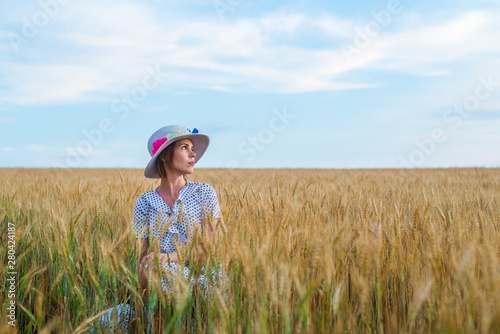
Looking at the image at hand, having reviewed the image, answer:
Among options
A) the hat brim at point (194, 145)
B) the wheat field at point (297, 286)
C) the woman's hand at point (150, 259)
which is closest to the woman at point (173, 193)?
the hat brim at point (194, 145)

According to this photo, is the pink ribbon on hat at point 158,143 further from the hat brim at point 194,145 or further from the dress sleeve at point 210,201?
the dress sleeve at point 210,201

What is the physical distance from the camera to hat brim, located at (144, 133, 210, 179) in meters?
2.57

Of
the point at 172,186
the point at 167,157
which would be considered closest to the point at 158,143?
the point at 167,157

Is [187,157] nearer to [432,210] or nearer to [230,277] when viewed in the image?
[230,277]

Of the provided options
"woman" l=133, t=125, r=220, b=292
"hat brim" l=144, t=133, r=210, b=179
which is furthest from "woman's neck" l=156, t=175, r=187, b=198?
"hat brim" l=144, t=133, r=210, b=179

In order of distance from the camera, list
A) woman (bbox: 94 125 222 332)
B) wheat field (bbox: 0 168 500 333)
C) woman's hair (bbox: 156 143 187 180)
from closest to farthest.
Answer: wheat field (bbox: 0 168 500 333) < woman (bbox: 94 125 222 332) < woman's hair (bbox: 156 143 187 180)

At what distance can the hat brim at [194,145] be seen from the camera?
2566mm

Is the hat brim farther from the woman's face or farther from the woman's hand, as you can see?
the woman's hand

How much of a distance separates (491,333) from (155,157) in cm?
199

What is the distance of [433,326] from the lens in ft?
4.64

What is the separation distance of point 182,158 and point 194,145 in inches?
14.8

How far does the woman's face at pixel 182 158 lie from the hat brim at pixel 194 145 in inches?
1.7

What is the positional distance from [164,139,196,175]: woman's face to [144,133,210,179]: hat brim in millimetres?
43

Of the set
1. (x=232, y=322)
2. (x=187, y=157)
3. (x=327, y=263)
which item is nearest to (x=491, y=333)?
(x=327, y=263)
